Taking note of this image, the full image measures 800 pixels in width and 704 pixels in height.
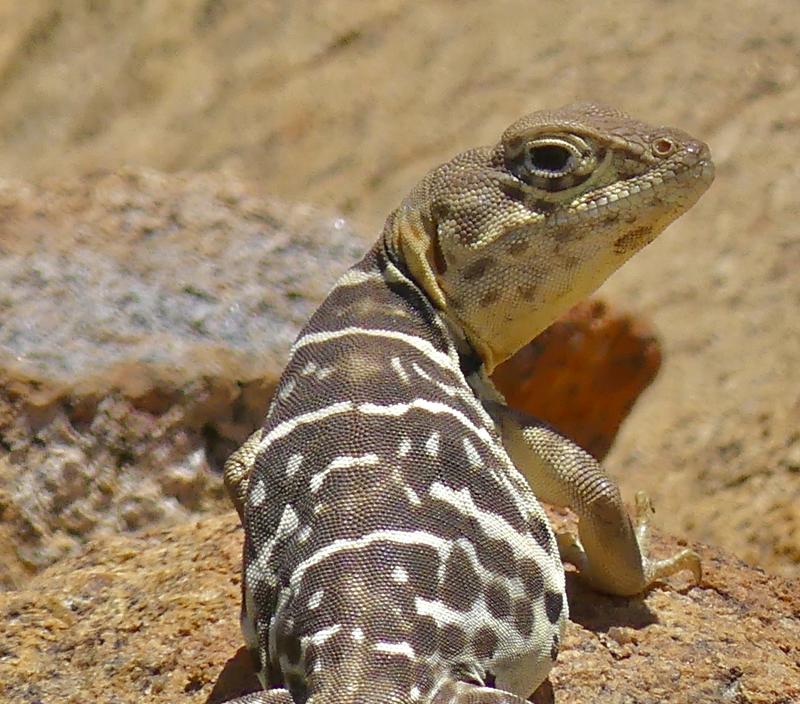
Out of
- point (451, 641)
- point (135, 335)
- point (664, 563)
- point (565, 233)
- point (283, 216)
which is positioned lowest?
point (283, 216)

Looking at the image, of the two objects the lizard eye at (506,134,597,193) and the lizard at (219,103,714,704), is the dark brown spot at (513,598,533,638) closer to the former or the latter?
the lizard at (219,103,714,704)

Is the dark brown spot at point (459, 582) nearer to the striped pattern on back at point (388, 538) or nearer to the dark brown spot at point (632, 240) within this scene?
the striped pattern on back at point (388, 538)

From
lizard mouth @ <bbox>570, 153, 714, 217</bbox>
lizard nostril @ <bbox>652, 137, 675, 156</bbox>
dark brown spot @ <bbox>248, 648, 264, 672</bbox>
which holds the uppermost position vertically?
lizard nostril @ <bbox>652, 137, 675, 156</bbox>

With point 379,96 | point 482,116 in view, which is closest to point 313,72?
point 379,96

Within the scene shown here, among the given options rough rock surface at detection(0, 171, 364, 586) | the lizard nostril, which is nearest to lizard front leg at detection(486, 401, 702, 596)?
the lizard nostril

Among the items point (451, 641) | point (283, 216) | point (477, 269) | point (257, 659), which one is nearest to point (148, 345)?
point (283, 216)

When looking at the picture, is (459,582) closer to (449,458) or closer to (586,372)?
(449,458)
